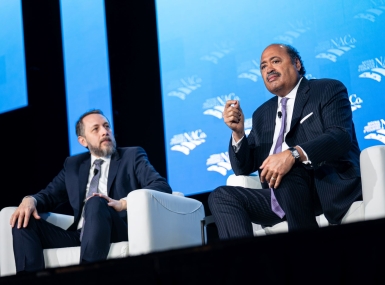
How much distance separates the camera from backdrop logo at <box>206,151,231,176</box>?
4.11m

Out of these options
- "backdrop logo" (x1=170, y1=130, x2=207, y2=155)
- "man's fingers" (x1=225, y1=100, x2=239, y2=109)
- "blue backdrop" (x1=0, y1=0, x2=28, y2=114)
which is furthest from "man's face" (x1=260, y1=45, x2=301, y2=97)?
"blue backdrop" (x1=0, y1=0, x2=28, y2=114)

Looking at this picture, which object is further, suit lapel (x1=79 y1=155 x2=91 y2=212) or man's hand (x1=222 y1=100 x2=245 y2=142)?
suit lapel (x1=79 y1=155 x2=91 y2=212)

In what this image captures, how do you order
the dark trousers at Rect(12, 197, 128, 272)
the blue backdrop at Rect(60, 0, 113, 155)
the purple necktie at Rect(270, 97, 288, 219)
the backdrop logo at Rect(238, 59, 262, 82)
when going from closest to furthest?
the purple necktie at Rect(270, 97, 288, 219)
the dark trousers at Rect(12, 197, 128, 272)
the backdrop logo at Rect(238, 59, 262, 82)
the blue backdrop at Rect(60, 0, 113, 155)

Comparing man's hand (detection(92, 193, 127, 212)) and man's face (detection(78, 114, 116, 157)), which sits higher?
Answer: man's face (detection(78, 114, 116, 157))

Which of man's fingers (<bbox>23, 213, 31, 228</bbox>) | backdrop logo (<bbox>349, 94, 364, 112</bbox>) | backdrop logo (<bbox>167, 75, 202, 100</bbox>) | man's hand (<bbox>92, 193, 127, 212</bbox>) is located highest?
backdrop logo (<bbox>167, 75, 202, 100</bbox>)

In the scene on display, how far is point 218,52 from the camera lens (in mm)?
4219

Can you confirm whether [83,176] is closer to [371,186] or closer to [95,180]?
[95,180]

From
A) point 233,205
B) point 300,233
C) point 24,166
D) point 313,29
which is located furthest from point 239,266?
point 24,166

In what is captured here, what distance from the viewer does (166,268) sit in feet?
3.50

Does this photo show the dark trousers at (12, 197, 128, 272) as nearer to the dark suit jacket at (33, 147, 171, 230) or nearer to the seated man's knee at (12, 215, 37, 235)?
the seated man's knee at (12, 215, 37, 235)

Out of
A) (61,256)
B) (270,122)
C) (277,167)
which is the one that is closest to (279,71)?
(270,122)

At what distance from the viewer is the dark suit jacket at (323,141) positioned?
257 centimetres

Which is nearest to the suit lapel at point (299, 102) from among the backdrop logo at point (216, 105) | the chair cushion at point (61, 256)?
the chair cushion at point (61, 256)

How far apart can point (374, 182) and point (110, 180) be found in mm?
1543
